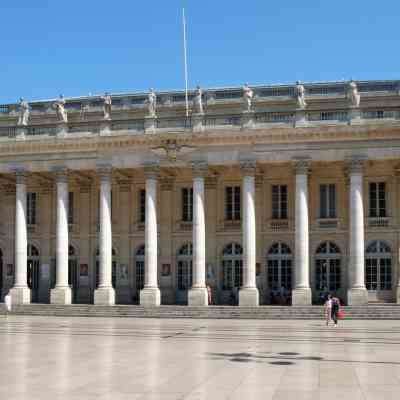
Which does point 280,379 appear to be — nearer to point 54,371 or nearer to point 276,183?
point 54,371

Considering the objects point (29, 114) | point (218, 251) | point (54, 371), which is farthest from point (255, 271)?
point (54, 371)

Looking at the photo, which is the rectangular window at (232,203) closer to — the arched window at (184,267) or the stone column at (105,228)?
the arched window at (184,267)

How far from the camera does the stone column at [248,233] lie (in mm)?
43438

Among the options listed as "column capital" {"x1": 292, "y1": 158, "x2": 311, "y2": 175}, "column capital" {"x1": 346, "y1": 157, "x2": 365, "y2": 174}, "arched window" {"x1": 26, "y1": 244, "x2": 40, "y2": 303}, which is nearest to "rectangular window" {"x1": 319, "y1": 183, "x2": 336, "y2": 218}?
"column capital" {"x1": 292, "y1": 158, "x2": 311, "y2": 175}

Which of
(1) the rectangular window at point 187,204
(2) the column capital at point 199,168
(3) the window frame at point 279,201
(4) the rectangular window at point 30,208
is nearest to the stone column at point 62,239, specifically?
(4) the rectangular window at point 30,208

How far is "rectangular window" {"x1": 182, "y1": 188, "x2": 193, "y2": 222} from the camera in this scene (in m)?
48.8

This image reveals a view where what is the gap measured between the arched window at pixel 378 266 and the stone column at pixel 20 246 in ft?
67.8

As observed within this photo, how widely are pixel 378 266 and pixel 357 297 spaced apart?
4530mm

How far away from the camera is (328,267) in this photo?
46656 mm

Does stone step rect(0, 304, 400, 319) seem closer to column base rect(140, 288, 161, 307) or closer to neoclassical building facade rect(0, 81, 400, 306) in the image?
column base rect(140, 288, 161, 307)

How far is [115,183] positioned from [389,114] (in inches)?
698

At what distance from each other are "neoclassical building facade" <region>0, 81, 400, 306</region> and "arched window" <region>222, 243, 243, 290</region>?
0.25 ft

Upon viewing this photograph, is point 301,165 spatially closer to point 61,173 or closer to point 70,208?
point 61,173

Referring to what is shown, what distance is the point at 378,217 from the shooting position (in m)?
45.8
